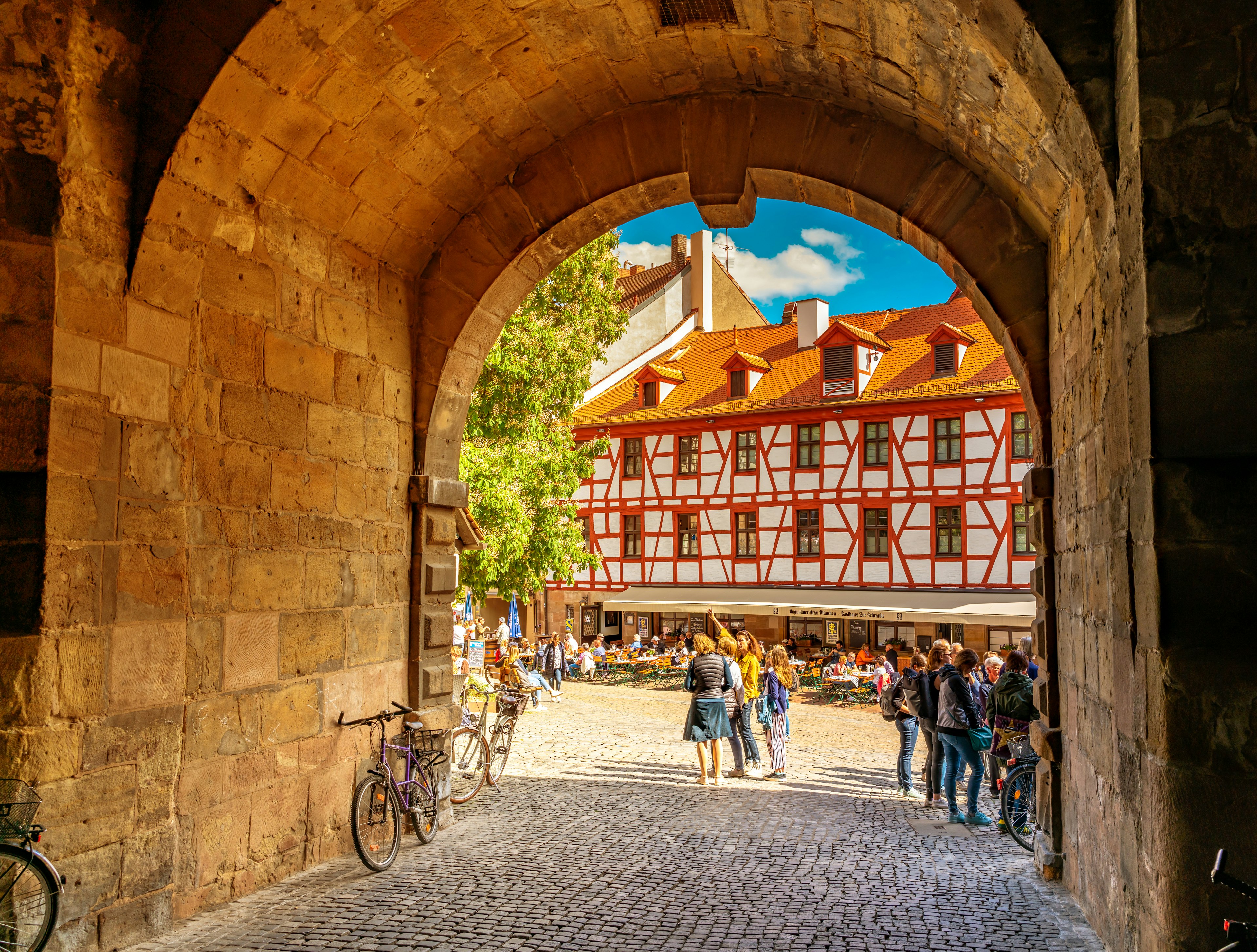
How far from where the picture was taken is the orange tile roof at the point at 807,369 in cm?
2245

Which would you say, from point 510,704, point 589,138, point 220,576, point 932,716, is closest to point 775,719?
point 932,716

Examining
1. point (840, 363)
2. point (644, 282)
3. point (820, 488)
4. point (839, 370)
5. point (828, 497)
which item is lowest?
point (828, 497)

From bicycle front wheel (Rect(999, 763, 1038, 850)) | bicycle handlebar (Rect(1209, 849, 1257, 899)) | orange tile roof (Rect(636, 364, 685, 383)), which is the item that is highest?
orange tile roof (Rect(636, 364, 685, 383))

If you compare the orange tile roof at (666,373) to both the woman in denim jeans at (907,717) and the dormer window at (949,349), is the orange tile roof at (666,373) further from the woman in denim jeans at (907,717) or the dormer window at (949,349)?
the woman in denim jeans at (907,717)

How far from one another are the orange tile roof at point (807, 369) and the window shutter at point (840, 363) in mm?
488

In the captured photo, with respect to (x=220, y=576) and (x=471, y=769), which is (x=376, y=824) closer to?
(x=220, y=576)

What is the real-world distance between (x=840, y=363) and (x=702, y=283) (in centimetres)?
925

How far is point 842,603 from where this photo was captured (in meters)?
22.4

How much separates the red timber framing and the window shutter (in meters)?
1.04

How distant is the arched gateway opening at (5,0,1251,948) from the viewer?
4.00 meters

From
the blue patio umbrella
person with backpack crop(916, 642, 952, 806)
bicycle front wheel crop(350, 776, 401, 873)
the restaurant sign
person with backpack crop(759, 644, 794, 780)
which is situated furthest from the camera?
the blue patio umbrella

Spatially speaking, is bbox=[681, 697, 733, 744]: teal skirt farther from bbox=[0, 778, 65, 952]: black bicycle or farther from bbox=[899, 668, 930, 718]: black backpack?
bbox=[0, 778, 65, 952]: black bicycle

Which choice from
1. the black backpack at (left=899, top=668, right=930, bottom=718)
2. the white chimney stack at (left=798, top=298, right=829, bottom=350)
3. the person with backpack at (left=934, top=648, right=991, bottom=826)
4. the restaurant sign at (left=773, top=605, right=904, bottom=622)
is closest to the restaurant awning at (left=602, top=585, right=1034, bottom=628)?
the restaurant sign at (left=773, top=605, right=904, bottom=622)

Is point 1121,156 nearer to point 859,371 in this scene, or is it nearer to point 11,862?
point 11,862
